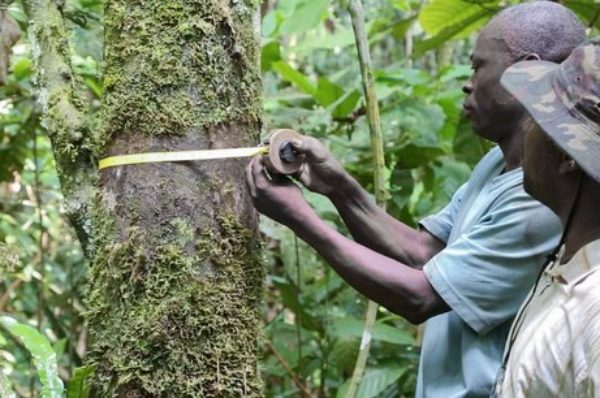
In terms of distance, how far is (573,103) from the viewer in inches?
61.1

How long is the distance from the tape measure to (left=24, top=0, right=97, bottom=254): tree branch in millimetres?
120

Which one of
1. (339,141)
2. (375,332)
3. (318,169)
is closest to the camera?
(318,169)

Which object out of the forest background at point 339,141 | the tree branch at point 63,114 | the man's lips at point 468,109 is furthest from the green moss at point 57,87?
the man's lips at point 468,109

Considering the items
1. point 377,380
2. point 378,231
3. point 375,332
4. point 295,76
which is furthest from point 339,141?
point 378,231

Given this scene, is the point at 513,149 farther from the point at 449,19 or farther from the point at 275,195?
the point at 449,19

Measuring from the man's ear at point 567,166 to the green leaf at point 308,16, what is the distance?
166 cm

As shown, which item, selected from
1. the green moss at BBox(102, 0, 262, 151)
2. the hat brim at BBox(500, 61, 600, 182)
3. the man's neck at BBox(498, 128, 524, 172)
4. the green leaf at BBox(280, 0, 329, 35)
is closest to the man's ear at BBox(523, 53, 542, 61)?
the man's neck at BBox(498, 128, 524, 172)

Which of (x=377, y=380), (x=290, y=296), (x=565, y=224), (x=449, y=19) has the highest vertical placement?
(x=449, y=19)

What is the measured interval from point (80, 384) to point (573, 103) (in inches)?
41.5

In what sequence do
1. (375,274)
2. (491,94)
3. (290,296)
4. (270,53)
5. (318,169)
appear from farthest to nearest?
(290,296) < (270,53) < (491,94) < (318,169) < (375,274)

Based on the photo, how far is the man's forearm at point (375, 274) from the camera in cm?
200

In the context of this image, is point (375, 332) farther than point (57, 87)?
Yes

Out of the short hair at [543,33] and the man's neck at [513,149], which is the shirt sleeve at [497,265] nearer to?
the man's neck at [513,149]

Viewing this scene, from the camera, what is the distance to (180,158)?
6.28 feet
